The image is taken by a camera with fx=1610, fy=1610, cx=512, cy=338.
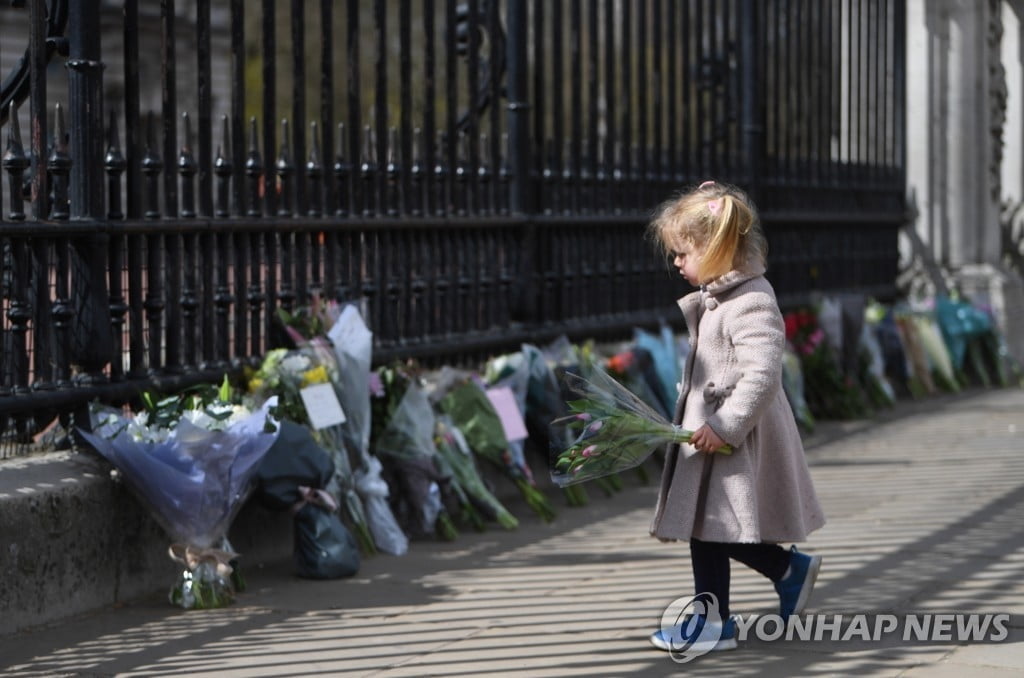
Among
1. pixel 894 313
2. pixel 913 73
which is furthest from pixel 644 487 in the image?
pixel 913 73

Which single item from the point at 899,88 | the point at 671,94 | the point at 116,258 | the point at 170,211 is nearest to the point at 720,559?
the point at 116,258

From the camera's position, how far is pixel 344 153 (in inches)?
285

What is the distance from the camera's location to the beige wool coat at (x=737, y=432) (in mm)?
4664

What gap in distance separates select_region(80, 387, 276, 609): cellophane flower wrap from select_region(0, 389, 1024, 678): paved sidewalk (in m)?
0.14

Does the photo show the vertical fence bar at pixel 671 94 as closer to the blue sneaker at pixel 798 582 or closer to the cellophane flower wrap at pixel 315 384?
the cellophane flower wrap at pixel 315 384

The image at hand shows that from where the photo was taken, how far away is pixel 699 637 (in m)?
4.81

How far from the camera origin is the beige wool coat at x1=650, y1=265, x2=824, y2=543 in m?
4.66

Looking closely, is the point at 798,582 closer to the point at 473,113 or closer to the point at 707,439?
the point at 707,439

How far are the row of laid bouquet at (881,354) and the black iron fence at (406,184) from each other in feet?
Result: 1.46

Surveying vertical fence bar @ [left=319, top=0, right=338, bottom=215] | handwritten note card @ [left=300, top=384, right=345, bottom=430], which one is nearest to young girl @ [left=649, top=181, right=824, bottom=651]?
handwritten note card @ [left=300, top=384, right=345, bottom=430]

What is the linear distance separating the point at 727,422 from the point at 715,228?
57 centimetres

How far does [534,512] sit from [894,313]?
573cm

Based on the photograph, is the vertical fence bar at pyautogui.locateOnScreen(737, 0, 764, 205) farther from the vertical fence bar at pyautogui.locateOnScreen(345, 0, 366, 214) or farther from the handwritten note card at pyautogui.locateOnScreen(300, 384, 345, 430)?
the handwritten note card at pyautogui.locateOnScreen(300, 384, 345, 430)

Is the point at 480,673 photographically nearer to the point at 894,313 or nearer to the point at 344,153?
the point at 344,153
